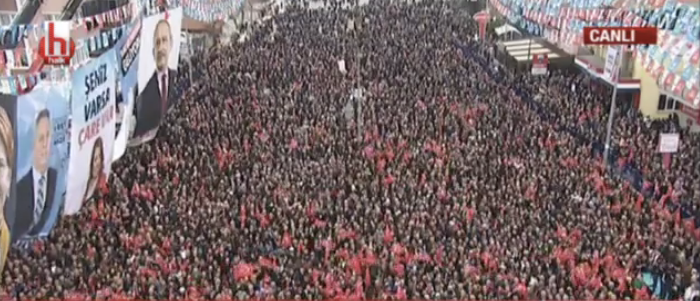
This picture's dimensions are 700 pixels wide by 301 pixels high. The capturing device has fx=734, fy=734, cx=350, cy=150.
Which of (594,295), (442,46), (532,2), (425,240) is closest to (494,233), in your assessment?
(425,240)

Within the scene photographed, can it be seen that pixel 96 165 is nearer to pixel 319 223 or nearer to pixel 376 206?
pixel 319 223

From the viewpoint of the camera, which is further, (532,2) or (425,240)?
(532,2)

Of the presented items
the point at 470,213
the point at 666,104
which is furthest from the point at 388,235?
the point at 666,104

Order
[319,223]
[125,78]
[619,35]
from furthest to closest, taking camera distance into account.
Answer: [619,35], [319,223], [125,78]

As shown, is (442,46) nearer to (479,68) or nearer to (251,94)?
(479,68)

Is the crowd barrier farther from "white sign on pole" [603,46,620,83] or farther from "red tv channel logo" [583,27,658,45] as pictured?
"red tv channel logo" [583,27,658,45]

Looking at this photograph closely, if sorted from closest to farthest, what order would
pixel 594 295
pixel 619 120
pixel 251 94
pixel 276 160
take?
pixel 594 295 → pixel 276 160 → pixel 619 120 → pixel 251 94
